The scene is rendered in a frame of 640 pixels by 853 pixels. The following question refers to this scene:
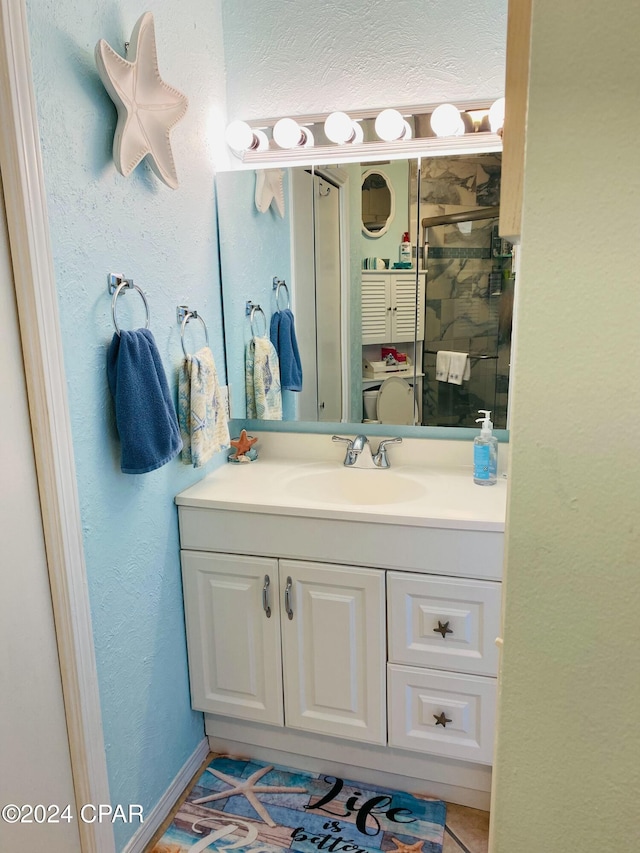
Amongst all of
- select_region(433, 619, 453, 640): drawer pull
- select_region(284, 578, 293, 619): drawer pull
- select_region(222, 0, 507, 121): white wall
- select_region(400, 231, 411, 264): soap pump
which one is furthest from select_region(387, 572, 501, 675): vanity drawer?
select_region(222, 0, 507, 121): white wall

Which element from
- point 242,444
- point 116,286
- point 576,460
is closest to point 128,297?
point 116,286

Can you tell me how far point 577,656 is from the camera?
2.00 feet

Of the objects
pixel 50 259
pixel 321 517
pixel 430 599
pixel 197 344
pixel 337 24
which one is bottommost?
pixel 430 599

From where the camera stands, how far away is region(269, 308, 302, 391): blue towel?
2.04m

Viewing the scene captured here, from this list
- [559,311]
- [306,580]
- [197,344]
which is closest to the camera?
[559,311]

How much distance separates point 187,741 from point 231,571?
21.9 inches

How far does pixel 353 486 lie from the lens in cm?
196

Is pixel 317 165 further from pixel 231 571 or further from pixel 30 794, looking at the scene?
pixel 30 794

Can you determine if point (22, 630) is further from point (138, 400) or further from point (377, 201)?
point (377, 201)

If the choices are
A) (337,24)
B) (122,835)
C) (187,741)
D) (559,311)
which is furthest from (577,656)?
(337,24)

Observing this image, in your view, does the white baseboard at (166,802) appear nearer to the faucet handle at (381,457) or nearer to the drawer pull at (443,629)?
the drawer pull at (443,629)

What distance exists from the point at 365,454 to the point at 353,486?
0.37ft

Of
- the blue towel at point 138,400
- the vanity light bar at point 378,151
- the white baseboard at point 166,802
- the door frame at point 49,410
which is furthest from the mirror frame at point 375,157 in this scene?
the white baseboard at point 166,802

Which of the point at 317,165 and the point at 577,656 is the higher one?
the point at 317,165
